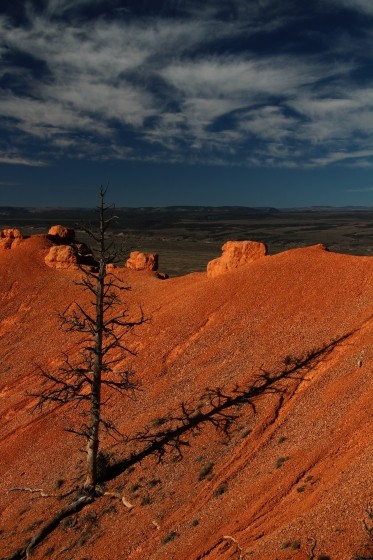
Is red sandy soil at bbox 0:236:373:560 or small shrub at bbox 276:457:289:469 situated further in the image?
small shrub at bbox 276:457:289:469

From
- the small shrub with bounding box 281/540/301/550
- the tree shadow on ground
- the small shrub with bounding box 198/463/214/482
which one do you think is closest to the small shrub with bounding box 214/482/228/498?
the small shrub with bounding box 198/463/214/482

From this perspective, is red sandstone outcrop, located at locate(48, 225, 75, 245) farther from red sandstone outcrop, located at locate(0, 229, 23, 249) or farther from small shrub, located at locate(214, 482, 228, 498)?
small shrub, located at locate(214, 482, 228, 498)

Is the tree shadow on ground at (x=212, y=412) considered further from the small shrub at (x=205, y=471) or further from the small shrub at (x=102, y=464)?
the small shrub at (x=205, y=471)

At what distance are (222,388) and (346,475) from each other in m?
9.97

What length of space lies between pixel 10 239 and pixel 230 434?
139 feet

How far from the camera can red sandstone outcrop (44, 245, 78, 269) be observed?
47.9 meters

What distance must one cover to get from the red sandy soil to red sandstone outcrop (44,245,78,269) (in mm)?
12597

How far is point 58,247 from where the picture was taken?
4850cm

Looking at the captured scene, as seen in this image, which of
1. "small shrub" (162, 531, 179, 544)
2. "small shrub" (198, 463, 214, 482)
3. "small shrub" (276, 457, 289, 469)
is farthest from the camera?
"small shrub" (198, 463, 214, 482)

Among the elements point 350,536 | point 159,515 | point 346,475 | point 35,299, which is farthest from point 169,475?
point 35,299

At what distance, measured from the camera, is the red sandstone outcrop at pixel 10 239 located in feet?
174

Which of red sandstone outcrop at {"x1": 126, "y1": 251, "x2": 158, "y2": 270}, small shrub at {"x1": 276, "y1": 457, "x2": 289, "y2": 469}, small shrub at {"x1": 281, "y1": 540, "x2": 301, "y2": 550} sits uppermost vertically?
red sandstone outcrop at {"x1": 126, "y1": 251, "x2": 158, "y2": 270}

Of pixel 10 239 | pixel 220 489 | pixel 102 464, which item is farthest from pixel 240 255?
pixel 10 239

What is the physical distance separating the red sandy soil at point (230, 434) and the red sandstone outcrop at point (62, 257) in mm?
12597
